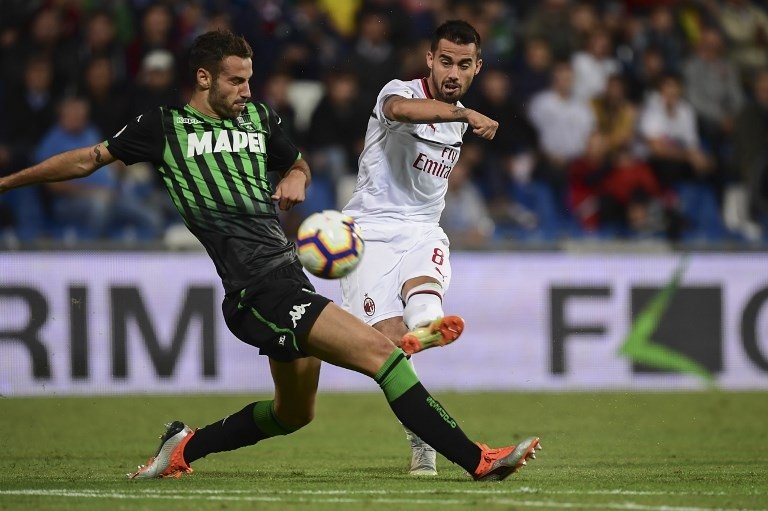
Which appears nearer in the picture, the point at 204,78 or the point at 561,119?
the point at 204,78

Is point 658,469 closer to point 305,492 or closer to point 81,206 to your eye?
point 305,492

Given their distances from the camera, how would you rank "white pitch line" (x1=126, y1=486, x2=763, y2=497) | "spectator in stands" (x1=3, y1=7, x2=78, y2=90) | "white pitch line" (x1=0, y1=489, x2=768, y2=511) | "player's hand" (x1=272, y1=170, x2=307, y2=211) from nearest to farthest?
"white pitch line" (x1=0, y1=489, x2=768, y2=511) < "white pitch line" (x1=126, y1=486, x2=763, y2=497) < "player's hand" (x1=272, y1=170, x2=307, y2=211) < "spectator in stands" (x1=3, y1=7, x2=78, y2=90)

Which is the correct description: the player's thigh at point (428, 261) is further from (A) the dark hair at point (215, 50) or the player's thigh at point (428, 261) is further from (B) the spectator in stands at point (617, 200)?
(B) the spectator in stands at point (617, 200)

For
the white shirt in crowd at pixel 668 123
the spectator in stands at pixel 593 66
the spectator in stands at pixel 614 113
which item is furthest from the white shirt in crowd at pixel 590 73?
the white shirt in crowd at pixel 668 123

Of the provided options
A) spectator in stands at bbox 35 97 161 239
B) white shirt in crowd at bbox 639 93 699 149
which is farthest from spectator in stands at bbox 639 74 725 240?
spectator in stands at bbox 35 97 161 239

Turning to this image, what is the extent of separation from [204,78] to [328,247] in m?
0.99

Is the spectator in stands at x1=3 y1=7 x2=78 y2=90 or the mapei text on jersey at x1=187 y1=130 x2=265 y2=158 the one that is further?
the spectator in stands at x1=3 y1=7 x2=78 y2=90

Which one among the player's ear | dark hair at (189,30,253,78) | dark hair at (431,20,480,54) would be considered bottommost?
the player's ear

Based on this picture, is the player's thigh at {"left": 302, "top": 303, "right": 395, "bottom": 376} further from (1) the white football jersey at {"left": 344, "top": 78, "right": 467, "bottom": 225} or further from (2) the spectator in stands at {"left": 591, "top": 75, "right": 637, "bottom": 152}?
(2) the spectator in stands at {"left": 591, "top": 75, "right": 637, "bottom": 152}

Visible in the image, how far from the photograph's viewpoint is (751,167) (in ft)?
46.1

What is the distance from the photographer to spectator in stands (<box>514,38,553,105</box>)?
1367 centimetres

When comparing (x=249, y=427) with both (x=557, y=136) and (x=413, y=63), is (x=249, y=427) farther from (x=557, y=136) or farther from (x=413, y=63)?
(x=557, y=136)

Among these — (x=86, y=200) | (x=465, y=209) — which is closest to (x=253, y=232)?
(x=86, y=200)

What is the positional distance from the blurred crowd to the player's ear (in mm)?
5459
